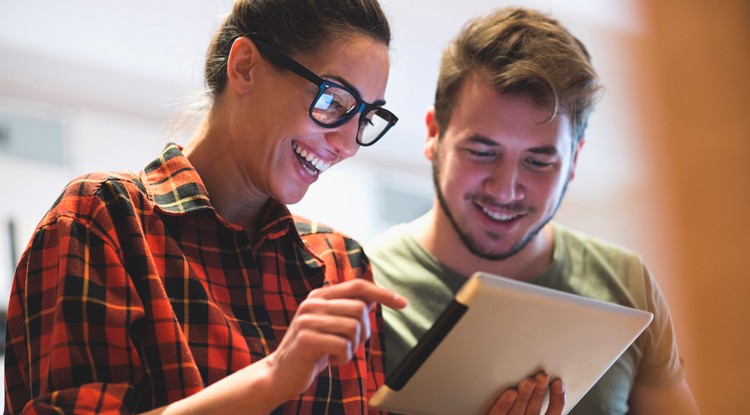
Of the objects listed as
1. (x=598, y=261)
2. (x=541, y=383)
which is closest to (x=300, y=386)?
(x=541, y=383)

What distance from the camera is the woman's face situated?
1419 mm

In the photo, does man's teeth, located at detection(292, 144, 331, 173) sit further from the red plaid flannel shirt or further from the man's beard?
the man's beard

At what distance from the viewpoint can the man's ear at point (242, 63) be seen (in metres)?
1.45

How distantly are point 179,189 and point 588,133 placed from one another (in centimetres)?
295

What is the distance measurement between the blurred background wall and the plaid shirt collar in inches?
9.0

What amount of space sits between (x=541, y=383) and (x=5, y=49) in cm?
200

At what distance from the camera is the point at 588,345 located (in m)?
1.39

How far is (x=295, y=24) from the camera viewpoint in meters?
1.45

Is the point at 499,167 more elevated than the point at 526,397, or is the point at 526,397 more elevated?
the point at 499,167

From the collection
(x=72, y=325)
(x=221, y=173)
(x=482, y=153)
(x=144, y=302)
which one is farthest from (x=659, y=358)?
(x=72, y=325)

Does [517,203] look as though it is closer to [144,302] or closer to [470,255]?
[470,255]

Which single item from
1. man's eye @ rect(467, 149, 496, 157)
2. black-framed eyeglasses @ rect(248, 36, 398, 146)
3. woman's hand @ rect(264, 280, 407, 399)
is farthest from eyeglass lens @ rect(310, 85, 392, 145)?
man's eye @ rect(467, 149, 496, 157)

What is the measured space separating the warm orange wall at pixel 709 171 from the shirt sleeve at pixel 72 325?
32.5 inches

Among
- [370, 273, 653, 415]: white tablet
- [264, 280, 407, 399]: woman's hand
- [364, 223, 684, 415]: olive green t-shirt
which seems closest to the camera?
[264, 280, 407, 399]: woman's hand
